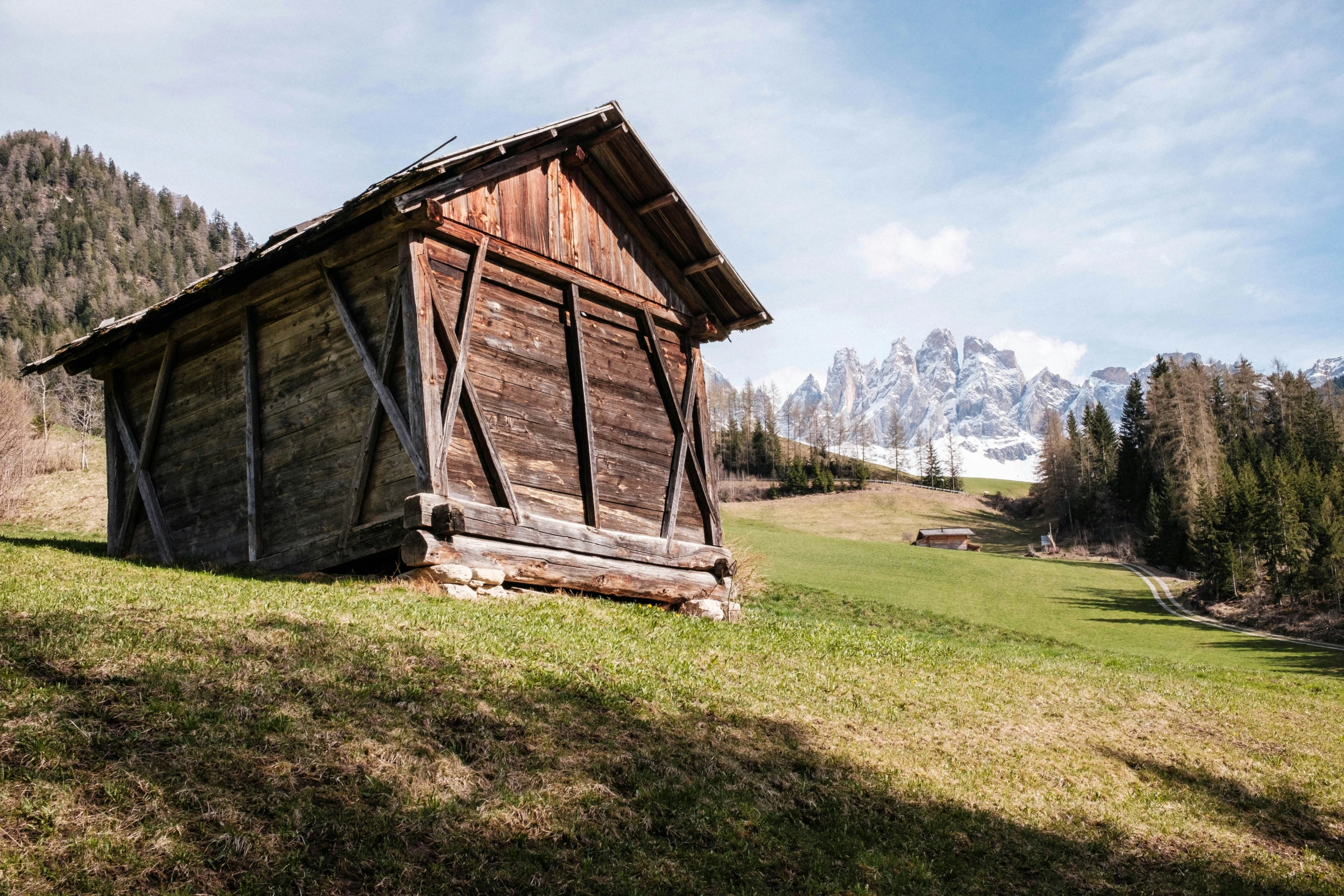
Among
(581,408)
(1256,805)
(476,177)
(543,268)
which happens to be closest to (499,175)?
(476,177)

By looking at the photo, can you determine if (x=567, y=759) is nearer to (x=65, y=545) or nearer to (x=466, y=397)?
(x=466, y=397)

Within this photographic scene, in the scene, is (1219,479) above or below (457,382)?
below

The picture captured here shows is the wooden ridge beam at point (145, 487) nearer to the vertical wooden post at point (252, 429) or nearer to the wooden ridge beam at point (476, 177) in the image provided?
the vertical wooden post at point (252, 429)

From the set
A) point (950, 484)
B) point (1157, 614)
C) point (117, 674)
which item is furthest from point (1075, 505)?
point (117, 674)

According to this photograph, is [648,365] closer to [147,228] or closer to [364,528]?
[364,528]

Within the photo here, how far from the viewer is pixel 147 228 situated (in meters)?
182

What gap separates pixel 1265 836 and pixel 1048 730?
247 centimetres

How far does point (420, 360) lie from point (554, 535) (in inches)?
127

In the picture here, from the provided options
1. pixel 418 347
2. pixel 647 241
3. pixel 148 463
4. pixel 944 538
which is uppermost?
pixel 647 241

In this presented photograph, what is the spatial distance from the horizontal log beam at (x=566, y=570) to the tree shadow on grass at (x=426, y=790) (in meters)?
3.06

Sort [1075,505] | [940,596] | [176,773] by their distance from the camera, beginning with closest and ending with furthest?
[176,773] → [940,596] → [1075,505]

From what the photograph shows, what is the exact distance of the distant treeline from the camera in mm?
48625

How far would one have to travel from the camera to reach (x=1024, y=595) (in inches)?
1713

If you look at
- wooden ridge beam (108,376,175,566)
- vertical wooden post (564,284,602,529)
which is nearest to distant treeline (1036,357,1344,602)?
vertical wooden post (564,284,602,529)
